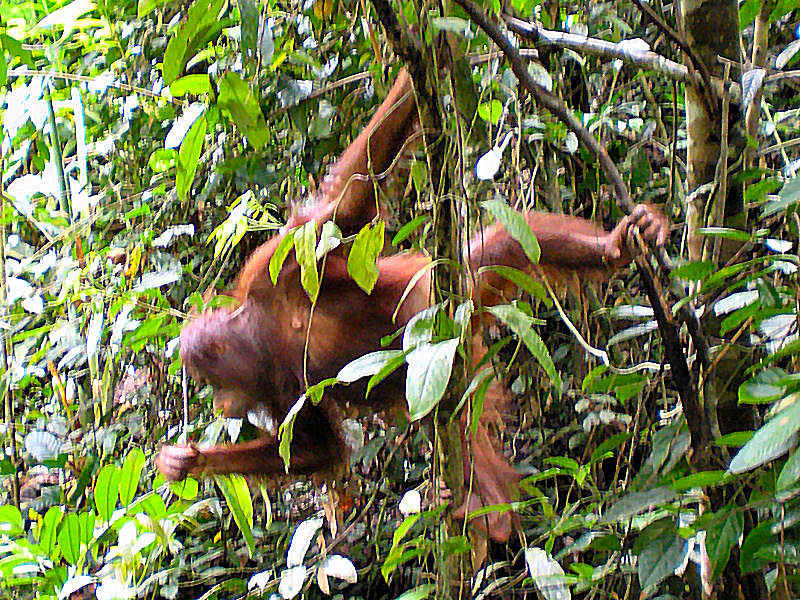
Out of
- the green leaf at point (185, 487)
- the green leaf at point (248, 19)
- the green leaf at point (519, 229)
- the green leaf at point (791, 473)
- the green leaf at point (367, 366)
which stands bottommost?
the green leaf at point (185, 487)

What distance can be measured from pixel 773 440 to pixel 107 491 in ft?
4.39

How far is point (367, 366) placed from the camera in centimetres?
88

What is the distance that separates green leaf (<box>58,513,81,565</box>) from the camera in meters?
1.55

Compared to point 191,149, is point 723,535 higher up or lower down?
lower down

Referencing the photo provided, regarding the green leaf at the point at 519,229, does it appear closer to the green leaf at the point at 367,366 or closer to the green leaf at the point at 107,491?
the green leaf at the point at 367,366

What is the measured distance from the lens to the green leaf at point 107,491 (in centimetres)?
160

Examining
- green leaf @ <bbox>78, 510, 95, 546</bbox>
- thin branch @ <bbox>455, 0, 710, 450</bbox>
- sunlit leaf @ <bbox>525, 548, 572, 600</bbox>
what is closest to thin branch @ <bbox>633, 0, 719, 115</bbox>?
thin branch @ <bbox>455, 0, 710, 450</bbox>

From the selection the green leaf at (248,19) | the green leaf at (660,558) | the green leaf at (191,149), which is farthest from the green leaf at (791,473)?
the green leaf at (191,149)

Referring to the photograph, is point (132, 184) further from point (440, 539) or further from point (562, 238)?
point (440, 539)

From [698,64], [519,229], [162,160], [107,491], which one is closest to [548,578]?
[519,229]

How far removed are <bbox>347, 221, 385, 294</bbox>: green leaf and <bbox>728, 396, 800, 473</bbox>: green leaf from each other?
469 millimetres

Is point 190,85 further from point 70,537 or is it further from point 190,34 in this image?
point 70,537

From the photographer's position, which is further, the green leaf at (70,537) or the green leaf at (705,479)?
the green leaf at (70,537)

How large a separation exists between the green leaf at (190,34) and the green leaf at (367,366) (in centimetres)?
41
